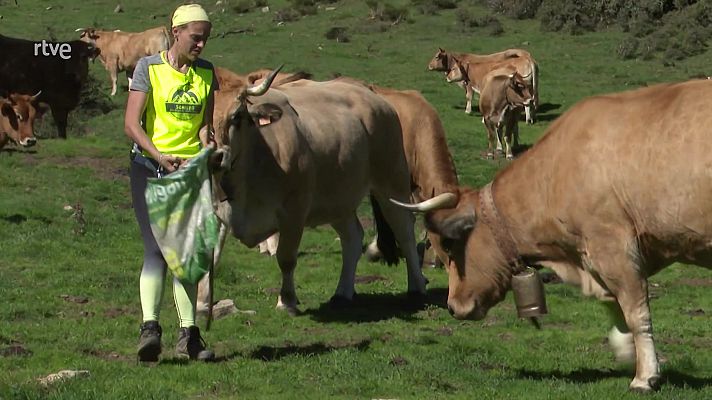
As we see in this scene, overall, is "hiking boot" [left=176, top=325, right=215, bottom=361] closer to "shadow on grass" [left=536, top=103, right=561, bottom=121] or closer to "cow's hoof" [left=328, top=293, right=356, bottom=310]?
"cow's hoof" [left=328, top=293, right=356, bottom=310]

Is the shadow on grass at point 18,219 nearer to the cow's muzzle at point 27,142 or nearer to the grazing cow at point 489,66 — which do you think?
the cow's muzzle at point 27,142

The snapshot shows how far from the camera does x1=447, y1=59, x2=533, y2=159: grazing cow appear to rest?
27.3m

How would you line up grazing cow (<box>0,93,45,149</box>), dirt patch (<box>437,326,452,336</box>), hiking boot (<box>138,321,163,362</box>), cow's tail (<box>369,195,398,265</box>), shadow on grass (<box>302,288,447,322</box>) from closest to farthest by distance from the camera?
hiking boot (<box>138,321,163,362</box>), dirt patch (<box>437,326,452,336</box>), shadow on grass (<box>302,288,447,322</box>), cow's tail (<box>369,195,398,265</box>), grazing cow (<box>0,93,45,149</box>)

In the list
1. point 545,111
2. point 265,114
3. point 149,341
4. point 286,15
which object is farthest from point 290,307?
point 286,15

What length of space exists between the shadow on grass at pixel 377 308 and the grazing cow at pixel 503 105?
1317 cm

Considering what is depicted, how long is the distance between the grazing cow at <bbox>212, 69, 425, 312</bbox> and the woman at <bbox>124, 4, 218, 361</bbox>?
540 mm

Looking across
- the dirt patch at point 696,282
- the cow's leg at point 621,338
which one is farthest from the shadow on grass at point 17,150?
the cow's leg at point 621,338

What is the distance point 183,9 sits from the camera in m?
8.55

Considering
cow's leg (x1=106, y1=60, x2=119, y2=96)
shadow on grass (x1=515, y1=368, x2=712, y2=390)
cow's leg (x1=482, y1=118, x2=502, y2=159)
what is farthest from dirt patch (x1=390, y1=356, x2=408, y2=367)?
cow's leg (x1=106, y1=60, x2=119, y2=96)

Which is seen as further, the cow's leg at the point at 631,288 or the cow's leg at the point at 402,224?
the cow's leg at the point at 402,224

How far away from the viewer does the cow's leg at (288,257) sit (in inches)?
450

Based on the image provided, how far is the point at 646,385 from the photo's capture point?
26.0ft

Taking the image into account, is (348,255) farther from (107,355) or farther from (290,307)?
(107,355)

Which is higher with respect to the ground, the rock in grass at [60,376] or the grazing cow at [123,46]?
the rock in grass at [60,376]
